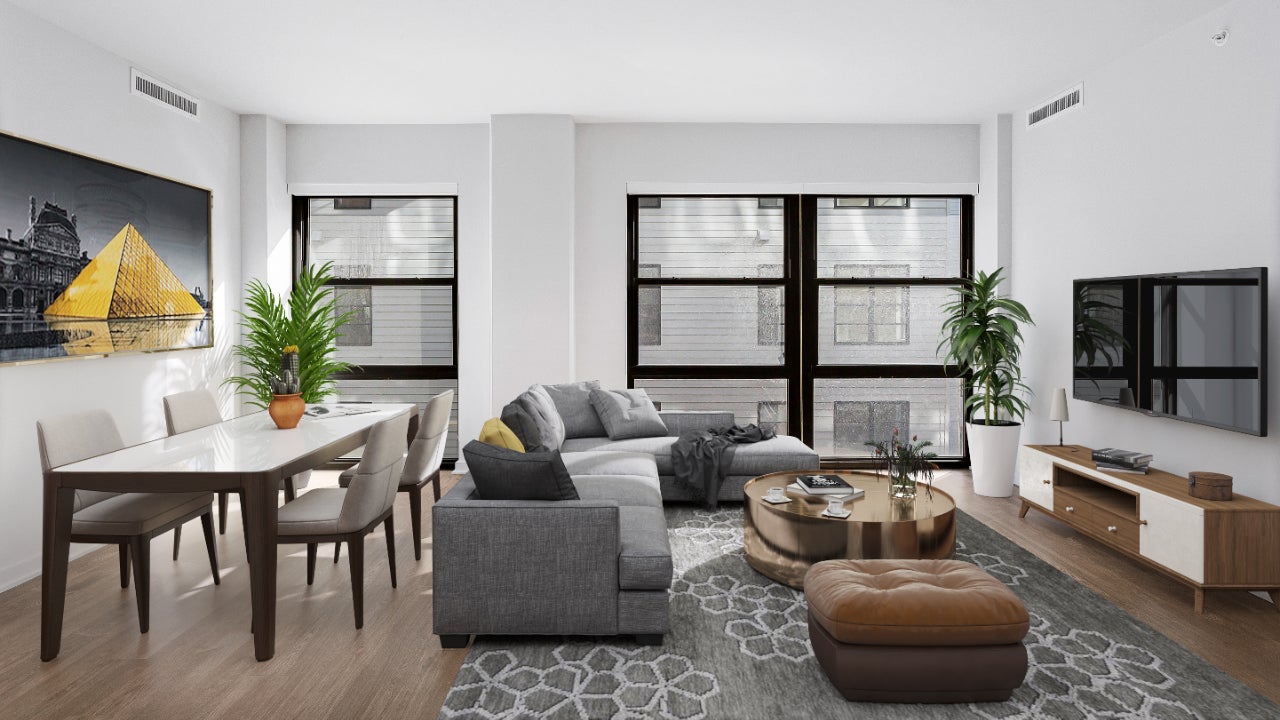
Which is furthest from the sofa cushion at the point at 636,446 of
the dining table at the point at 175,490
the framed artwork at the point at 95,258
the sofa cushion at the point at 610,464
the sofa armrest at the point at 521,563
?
the framed artwork at the point at 95,258

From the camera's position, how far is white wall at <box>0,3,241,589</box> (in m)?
3.81

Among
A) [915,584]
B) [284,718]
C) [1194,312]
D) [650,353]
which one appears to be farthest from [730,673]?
[650,353]

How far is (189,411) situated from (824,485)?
3.63 metres

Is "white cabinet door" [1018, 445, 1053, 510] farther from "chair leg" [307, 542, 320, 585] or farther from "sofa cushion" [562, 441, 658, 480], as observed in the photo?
"chair leg" [307, 542, 320, 585]

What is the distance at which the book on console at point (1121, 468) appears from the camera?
13.2ft

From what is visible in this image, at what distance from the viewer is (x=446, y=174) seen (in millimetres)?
6254

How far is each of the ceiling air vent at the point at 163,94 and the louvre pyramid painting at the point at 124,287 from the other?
943 mm

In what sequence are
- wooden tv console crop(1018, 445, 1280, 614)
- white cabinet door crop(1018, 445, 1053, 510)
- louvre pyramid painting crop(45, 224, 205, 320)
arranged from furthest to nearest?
white cabinet door crop(1018, 445, 1053, 510)
louvre pyramid painting crop(45, 224, 205, 320)
wooden tv console crop(1018, 445, 1280, 614)

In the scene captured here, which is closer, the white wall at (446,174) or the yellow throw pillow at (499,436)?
the yellow throw pillow at (499,436)

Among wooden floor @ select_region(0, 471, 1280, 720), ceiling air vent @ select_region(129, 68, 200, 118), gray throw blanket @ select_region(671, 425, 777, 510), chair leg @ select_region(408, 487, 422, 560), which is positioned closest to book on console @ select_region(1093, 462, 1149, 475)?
wooden floor @ select_region(0, 471, 1280, 720)

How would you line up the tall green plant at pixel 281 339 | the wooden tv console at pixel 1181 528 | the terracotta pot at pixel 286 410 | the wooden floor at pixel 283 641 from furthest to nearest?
the tall green plant at pixel 281 339 → the terracotta pot at pixel 286 410 → the wooden tv console at pixel 1181 528 → the wooden floor at pixel 283 641

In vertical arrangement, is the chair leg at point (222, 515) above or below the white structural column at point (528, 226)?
below

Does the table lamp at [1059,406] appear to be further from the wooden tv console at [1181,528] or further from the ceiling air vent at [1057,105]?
the ceiling air vent at [1057,105]

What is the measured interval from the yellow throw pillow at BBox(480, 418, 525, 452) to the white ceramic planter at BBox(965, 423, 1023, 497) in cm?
378
